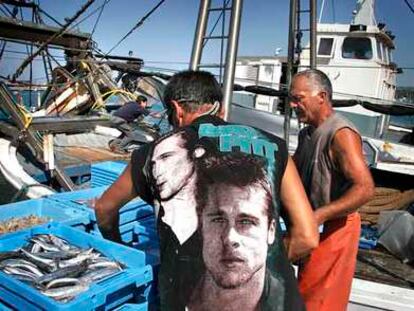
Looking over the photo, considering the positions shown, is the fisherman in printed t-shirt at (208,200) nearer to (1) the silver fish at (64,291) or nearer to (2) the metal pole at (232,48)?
(1) the silver fish at (64,291)

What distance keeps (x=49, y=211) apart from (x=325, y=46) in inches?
407

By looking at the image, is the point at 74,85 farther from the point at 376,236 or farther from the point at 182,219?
the point at 182,219

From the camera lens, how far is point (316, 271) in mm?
2783

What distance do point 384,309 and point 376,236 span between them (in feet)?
8.54

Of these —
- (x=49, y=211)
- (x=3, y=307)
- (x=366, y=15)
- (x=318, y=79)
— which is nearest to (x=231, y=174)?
(x=3, y=307)

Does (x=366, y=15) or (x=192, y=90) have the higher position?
(x=366, y=15)

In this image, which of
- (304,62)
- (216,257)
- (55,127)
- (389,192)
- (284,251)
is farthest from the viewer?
(304,62)

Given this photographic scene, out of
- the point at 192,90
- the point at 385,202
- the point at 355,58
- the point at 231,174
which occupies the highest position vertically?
the point at 355,58

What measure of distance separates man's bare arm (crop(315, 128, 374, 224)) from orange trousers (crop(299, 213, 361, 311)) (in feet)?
0.73

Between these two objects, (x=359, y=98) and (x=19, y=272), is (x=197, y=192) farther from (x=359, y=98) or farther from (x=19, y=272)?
(x=359, y=98)

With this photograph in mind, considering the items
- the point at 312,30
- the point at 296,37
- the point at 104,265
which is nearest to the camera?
the point at 104,265

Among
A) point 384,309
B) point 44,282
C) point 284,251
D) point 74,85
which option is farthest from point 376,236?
point 74,85

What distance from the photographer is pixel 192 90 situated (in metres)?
1.87

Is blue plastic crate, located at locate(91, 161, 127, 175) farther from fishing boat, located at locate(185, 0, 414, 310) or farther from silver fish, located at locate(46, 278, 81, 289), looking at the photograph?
silver fish, located at locate(46, 278, 81, 289)
